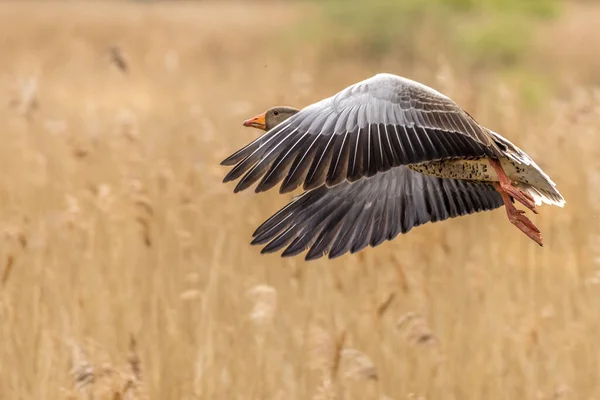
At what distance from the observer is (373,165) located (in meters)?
2.97

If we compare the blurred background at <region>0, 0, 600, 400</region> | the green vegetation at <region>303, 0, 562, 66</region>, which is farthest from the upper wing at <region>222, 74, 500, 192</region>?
the green vegetation at <region>303, 0, 562, 66</region>

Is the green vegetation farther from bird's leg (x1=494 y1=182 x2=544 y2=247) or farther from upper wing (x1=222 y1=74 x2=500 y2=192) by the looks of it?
upper wing (x1=222 y1=74 x2=500 y2=192)

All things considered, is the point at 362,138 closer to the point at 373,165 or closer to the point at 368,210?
the point at 373,165

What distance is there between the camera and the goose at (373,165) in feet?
9.64

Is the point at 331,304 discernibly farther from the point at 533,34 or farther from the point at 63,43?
the point at 63,43

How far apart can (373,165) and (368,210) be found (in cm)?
83

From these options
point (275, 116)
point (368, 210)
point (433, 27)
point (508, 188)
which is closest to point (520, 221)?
point (508, 188)

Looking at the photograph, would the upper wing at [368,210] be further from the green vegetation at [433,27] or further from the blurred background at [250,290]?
the green vegetation at [433,27]

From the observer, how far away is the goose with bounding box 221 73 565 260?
2939 mm

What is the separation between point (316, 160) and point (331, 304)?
4.25 ft

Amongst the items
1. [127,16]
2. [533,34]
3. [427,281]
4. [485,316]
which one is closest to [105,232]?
[427,281]

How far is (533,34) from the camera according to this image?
1377cm

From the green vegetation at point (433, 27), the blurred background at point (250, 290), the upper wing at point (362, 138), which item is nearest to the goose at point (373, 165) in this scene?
the upper wing at point (362, 138)

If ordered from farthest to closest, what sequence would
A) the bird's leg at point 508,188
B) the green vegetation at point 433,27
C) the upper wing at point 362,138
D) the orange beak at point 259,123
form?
the green vegetation at point 433,27 → the orange beak at point 259,123 → the bird's leg at point 508,188 → the upper wing at point 362,138
